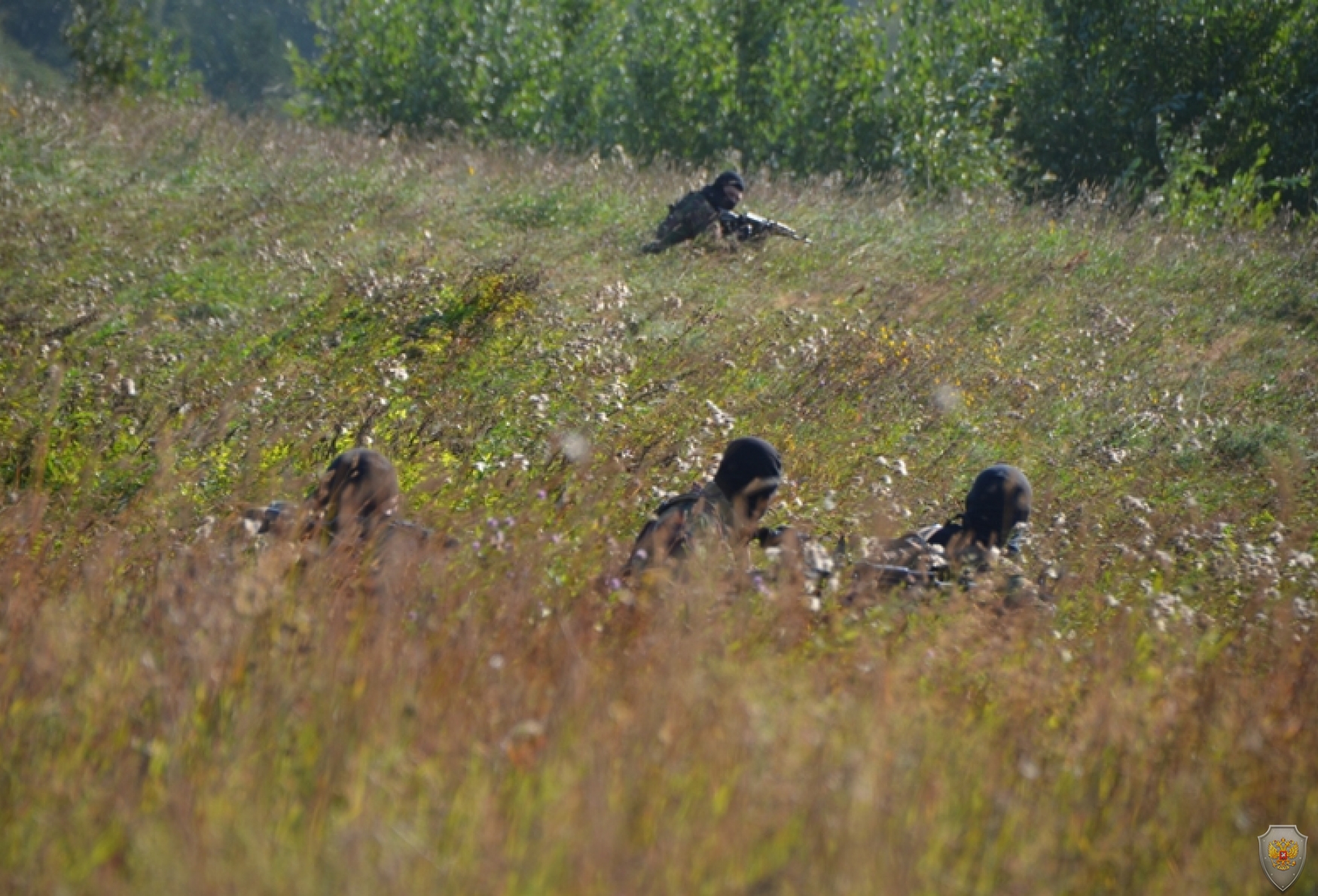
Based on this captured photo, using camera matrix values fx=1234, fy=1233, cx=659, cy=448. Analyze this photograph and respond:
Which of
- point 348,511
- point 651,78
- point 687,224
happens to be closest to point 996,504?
point 348,511

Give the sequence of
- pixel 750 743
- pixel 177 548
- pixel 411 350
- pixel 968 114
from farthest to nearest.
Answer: pixel 968 114
pixel 411 350
pixel 177 548
pixel 750 743

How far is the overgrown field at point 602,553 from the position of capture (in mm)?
2713

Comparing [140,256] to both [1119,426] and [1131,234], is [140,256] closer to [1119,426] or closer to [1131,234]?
[1119,426]

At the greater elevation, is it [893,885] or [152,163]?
[893,885]

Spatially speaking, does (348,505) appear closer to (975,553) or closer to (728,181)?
(975,553)

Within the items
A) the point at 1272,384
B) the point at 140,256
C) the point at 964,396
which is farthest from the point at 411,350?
the point at 1272,384

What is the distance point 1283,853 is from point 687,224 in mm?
9838

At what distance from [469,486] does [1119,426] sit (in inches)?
207

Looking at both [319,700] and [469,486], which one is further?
[469,486]

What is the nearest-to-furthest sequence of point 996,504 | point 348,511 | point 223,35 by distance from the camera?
point 348,511 < point 996,504 < point 223,35

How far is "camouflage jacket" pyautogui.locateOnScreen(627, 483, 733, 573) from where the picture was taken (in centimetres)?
456

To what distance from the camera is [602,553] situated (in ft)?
16.1

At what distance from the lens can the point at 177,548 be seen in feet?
16.2

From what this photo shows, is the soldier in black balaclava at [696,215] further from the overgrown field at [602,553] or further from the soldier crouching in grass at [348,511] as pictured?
the soldier crouching in grass at [348,511]
